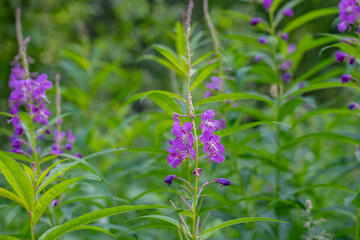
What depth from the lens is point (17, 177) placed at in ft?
4.92

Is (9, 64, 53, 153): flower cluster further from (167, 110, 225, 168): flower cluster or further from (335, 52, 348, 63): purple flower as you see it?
(335, 52, 348, 63): purple flower

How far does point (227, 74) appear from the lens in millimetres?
2820

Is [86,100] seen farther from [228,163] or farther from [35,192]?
[35,192]

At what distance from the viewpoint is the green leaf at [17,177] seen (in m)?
1.47

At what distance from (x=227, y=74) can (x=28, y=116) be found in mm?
1491

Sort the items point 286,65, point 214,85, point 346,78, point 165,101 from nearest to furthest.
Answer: point 165,101 → point 346,78 → point 214,85 → point 286,65

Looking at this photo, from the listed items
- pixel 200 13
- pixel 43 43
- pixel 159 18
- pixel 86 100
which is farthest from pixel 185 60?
pixel 200 13

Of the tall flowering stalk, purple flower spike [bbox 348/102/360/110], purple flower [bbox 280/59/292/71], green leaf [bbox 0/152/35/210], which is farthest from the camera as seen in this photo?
purple flower [bbox 280/59/292/71]

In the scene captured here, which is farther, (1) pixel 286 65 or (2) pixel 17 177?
(1) pixel 286 65

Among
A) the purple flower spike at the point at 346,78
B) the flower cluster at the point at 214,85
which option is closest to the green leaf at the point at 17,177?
the flower cluster at the point at 214,85

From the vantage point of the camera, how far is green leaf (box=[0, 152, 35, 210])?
147 centimetres

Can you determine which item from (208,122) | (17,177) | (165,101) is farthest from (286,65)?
A: (17,177)

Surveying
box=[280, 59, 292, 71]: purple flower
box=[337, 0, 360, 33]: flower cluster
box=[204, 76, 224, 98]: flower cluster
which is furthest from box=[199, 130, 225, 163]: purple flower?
box=[280, 59, 292, 71]: purple flower

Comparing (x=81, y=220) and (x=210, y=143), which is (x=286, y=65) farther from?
(x=81, y=220)
